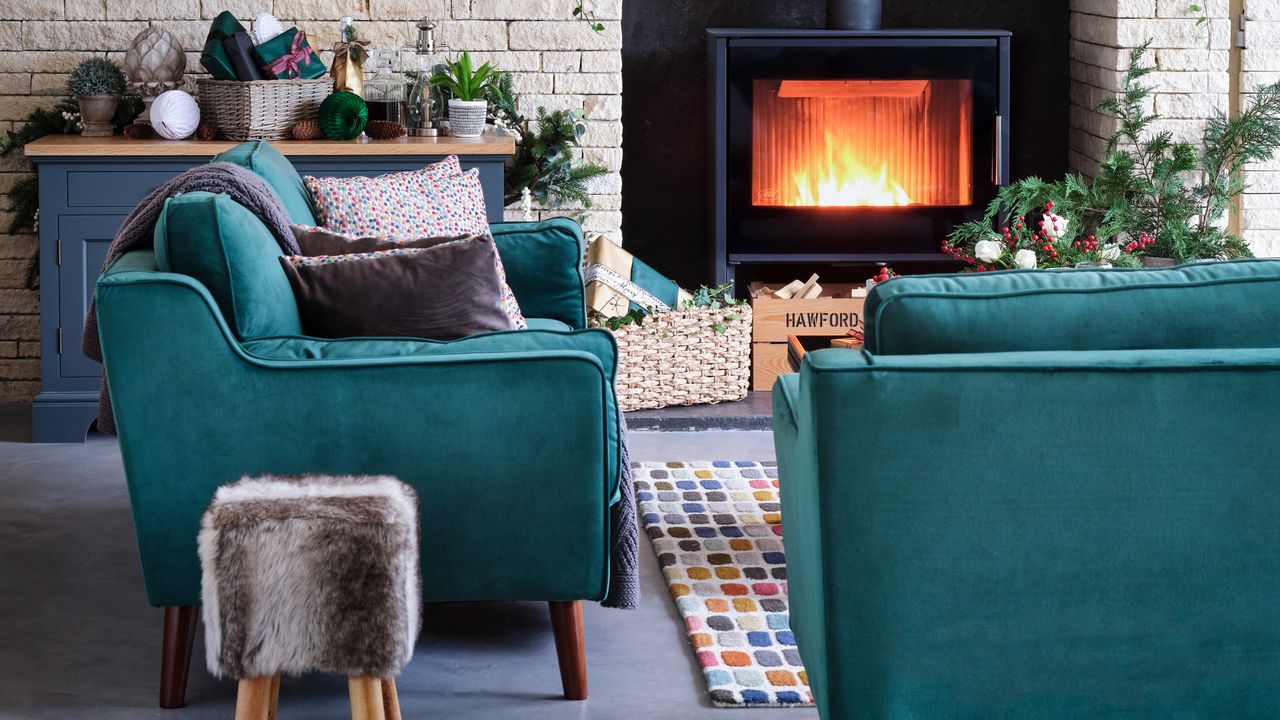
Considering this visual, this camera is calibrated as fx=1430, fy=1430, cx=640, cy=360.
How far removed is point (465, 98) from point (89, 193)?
1.10 metres

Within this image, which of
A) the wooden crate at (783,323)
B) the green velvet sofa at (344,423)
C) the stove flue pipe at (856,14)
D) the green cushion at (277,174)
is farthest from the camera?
the stove flue pipe at (856,14)

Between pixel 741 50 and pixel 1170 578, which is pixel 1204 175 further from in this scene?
pixel 1170 578

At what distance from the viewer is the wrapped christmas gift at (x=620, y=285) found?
4203mm

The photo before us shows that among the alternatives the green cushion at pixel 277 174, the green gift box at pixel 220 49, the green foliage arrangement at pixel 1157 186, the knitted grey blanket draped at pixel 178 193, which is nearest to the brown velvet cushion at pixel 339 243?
the knitted grey blanket draped at pixel 178 193

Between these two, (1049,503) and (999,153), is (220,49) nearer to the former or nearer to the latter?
(999,153)

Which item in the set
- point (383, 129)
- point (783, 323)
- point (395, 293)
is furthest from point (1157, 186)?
point (395, 293)

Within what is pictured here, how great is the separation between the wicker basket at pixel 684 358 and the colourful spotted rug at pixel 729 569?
512 millimetres

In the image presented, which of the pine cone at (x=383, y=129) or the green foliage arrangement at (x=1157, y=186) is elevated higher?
the pine cone at (x=383, y=129)

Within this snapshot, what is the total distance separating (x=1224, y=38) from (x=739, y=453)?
211cm

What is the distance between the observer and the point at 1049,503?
1.72 m

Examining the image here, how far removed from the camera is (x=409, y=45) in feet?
14.6

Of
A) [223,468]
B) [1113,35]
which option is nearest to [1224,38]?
[1113,35]

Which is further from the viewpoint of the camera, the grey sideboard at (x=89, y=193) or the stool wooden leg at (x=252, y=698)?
the grey sideboard at (x=89, y=193)

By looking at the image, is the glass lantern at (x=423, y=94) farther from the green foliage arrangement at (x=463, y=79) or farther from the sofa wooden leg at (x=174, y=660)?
the sofa wooden leg at (x=174, y=660)
